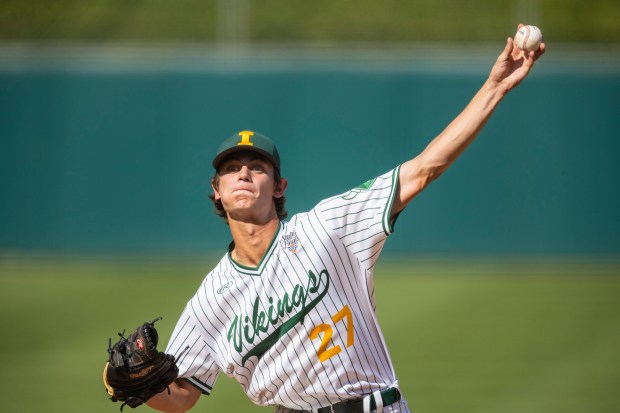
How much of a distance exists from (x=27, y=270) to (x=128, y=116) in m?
2.82

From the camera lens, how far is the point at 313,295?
140 inches

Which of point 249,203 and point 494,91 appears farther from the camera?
point 249,203

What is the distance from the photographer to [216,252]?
13883mm

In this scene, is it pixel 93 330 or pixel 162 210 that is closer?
pixel 93 330

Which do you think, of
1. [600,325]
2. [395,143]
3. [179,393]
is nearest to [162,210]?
[395,143]

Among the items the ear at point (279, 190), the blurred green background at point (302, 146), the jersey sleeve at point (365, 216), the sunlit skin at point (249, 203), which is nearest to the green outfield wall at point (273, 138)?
the blurred green background at point (302, 146)

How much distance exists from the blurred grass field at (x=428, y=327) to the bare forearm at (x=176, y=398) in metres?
3.00

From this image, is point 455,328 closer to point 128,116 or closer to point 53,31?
point 128,116

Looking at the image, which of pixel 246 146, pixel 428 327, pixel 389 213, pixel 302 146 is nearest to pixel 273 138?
pixel 302 146

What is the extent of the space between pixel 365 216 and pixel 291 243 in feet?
1.20

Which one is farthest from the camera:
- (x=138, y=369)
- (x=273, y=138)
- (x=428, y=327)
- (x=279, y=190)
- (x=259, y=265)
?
(x=273, y=138)

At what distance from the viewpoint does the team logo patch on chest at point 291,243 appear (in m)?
3.68

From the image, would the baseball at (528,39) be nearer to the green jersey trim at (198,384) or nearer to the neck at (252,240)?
the neck at (252,240)

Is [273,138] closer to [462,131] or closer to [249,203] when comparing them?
[249,203]
